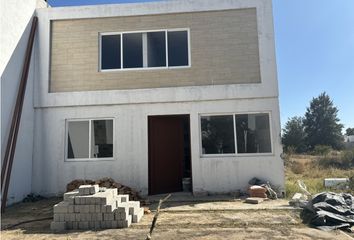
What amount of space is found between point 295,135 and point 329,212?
3942cm

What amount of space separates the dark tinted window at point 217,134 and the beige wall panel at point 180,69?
132 centimetres

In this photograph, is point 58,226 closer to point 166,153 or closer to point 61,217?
point 61,217

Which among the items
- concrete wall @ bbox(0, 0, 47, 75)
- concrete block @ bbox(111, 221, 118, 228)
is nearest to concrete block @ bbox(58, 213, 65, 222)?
concrete block @ bbox(111, 221, 118, 228)

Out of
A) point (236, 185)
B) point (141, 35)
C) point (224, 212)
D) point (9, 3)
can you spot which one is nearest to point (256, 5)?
point (141, 35)

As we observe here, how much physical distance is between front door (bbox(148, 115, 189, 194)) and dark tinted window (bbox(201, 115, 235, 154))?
4.24ft

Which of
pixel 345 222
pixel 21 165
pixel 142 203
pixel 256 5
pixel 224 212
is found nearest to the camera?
pixel 345 222

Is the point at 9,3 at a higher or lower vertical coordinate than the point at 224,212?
higher

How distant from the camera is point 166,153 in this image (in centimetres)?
1204

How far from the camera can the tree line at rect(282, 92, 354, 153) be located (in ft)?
143

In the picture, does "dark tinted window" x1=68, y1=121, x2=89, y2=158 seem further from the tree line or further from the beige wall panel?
the tree line

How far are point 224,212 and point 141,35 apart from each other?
22.5 feet

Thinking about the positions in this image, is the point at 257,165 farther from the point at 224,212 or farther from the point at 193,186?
the point at 224,212

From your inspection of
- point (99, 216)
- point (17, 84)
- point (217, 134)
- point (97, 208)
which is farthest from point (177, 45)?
point (99, 216)

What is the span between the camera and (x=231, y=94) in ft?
36.7
